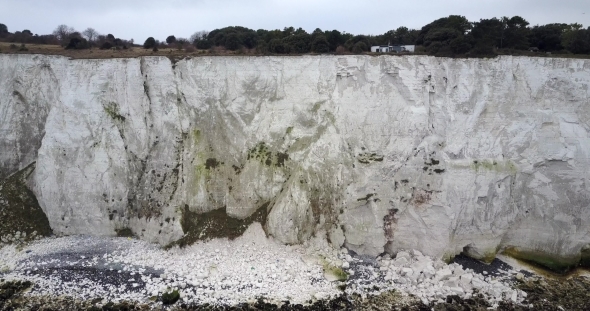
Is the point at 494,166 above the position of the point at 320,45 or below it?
below

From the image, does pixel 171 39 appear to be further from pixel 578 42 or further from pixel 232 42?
pixel 578 42

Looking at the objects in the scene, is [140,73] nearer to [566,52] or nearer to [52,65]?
[52,65]

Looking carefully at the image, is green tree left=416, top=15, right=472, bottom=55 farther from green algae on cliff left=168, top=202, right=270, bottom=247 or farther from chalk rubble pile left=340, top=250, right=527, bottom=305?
green algae on cliff left=168, top=202, right=270, bottom=247

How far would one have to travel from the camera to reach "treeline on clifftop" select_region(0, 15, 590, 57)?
63.5 ft

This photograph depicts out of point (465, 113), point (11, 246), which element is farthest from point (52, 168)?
point (465, 113)

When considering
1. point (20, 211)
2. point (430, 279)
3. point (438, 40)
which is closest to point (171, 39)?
point (20, 211)

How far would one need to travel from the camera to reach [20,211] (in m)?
19.1

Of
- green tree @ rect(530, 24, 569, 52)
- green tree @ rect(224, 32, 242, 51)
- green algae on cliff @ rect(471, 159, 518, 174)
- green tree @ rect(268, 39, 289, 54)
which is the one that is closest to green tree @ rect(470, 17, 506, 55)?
green tree @ rect(530, 24, 569, 52)

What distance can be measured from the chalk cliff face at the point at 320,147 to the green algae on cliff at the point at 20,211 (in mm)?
580

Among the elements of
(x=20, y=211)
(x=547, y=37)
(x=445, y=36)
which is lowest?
(x=20, y=211)

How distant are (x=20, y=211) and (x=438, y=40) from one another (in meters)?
25.0

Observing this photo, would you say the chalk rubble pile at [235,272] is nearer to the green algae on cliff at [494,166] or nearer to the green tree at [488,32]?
the green algae on cliff at [494,166]

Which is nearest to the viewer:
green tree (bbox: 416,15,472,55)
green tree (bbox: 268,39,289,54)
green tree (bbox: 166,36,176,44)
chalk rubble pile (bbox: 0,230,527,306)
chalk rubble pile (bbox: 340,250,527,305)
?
chalk rubble pile (bbox: 0,230,527,306)

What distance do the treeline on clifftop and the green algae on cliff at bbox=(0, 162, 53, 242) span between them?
8.33 meters
